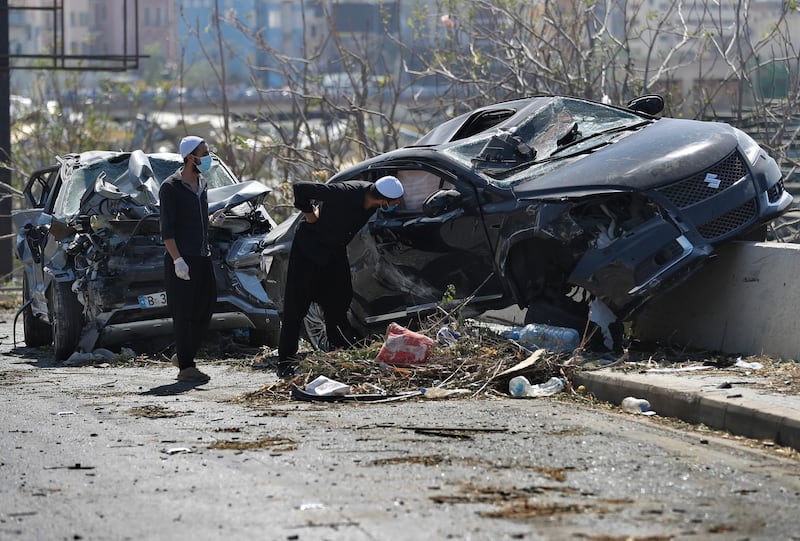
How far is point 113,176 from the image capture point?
13.6 m

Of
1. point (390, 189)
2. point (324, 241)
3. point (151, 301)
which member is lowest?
point (151, 301)

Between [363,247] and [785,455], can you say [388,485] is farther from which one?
[363,247]

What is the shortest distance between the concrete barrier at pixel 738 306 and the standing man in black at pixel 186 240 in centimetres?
349

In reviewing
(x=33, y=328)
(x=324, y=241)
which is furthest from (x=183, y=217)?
(x=33, y=328)

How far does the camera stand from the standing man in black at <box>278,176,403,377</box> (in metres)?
9.91

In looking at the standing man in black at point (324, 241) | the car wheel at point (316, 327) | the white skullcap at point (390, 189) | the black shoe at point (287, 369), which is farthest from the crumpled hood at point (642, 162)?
the car wheel at point (316, 327)

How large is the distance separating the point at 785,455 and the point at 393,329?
3.39 meters

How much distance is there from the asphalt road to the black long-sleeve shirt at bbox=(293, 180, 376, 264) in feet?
5.45

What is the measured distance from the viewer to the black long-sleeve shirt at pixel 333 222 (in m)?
9.95

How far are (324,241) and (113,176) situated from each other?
14.5 feet

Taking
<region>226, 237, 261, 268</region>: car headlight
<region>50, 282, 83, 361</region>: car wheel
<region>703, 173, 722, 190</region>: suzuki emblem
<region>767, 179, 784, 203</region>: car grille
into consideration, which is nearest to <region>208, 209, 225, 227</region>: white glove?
<region>226, 237, 261, 268</region>: car headlight

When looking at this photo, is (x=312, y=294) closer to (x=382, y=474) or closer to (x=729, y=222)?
(x=729, y=222)

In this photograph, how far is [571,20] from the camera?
20.0 m

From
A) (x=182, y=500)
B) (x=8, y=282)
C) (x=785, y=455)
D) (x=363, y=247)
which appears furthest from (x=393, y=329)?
(x=8, y=282)
